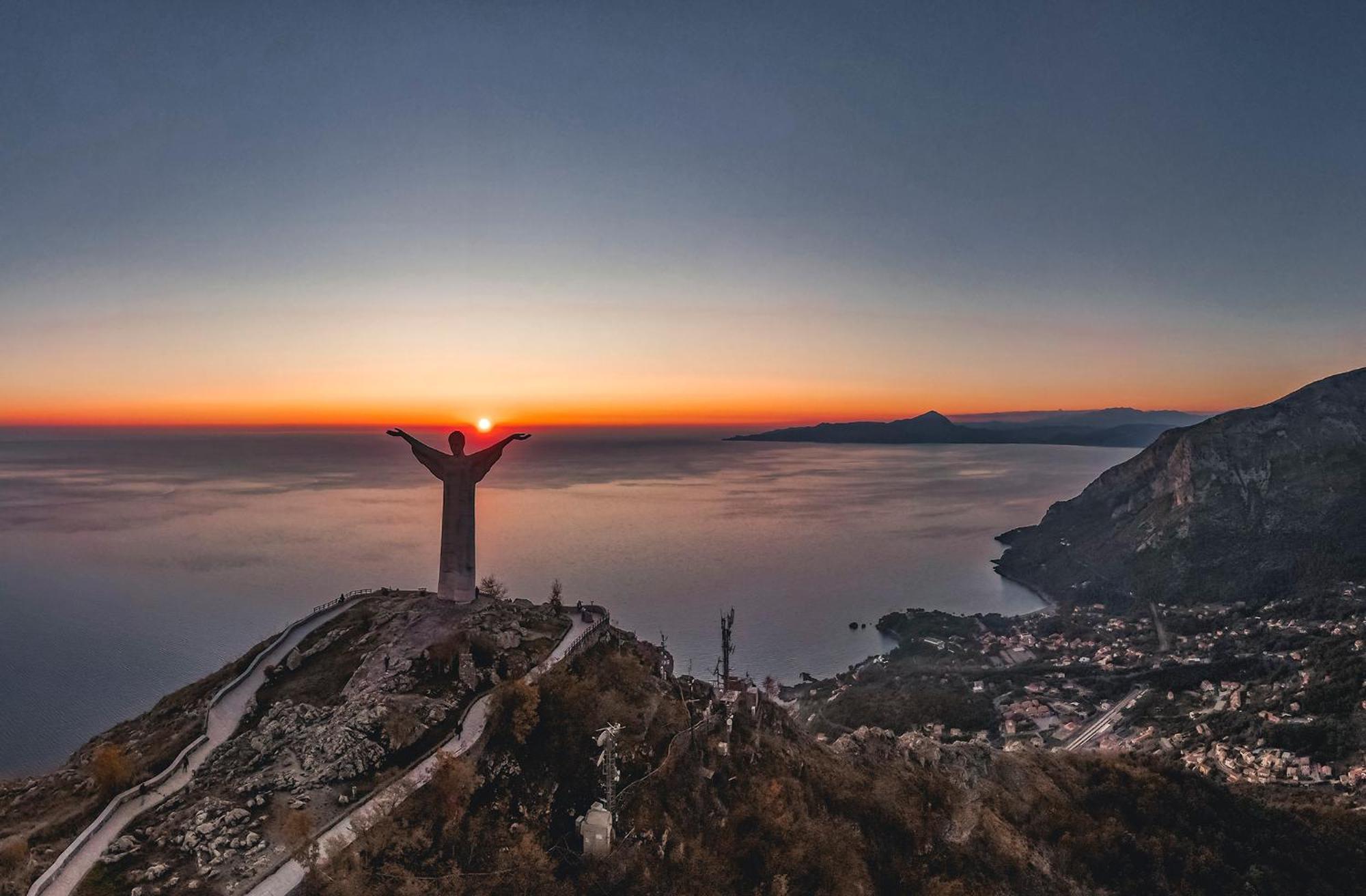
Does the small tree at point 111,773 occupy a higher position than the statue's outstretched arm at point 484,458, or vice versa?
the statue's outstretched arm at point 484,458

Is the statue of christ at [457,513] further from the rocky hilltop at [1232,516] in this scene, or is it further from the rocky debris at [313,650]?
the rocky hilltop at [1232,516]

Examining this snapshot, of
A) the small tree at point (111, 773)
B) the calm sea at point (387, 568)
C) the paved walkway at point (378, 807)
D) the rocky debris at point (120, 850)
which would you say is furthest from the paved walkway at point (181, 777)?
the calm sea at point (387, 568)

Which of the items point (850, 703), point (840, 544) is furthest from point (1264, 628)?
point (840, 544)

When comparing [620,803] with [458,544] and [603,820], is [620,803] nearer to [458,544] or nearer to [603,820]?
[603,820]

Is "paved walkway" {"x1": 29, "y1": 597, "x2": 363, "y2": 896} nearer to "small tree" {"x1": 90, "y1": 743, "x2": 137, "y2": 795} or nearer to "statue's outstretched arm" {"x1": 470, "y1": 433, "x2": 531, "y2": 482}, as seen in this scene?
"small tree" {"x1": 90, "y1": 743, "x2": 137, "y2": 795}

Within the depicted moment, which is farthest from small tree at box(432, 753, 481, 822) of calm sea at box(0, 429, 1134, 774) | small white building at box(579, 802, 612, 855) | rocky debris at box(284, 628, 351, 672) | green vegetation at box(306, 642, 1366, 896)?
calm sea at box(0, 429, 1134, 774)

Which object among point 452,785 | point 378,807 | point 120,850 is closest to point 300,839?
point 378,807

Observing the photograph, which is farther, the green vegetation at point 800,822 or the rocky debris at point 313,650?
the rocky debris at point 313,650
